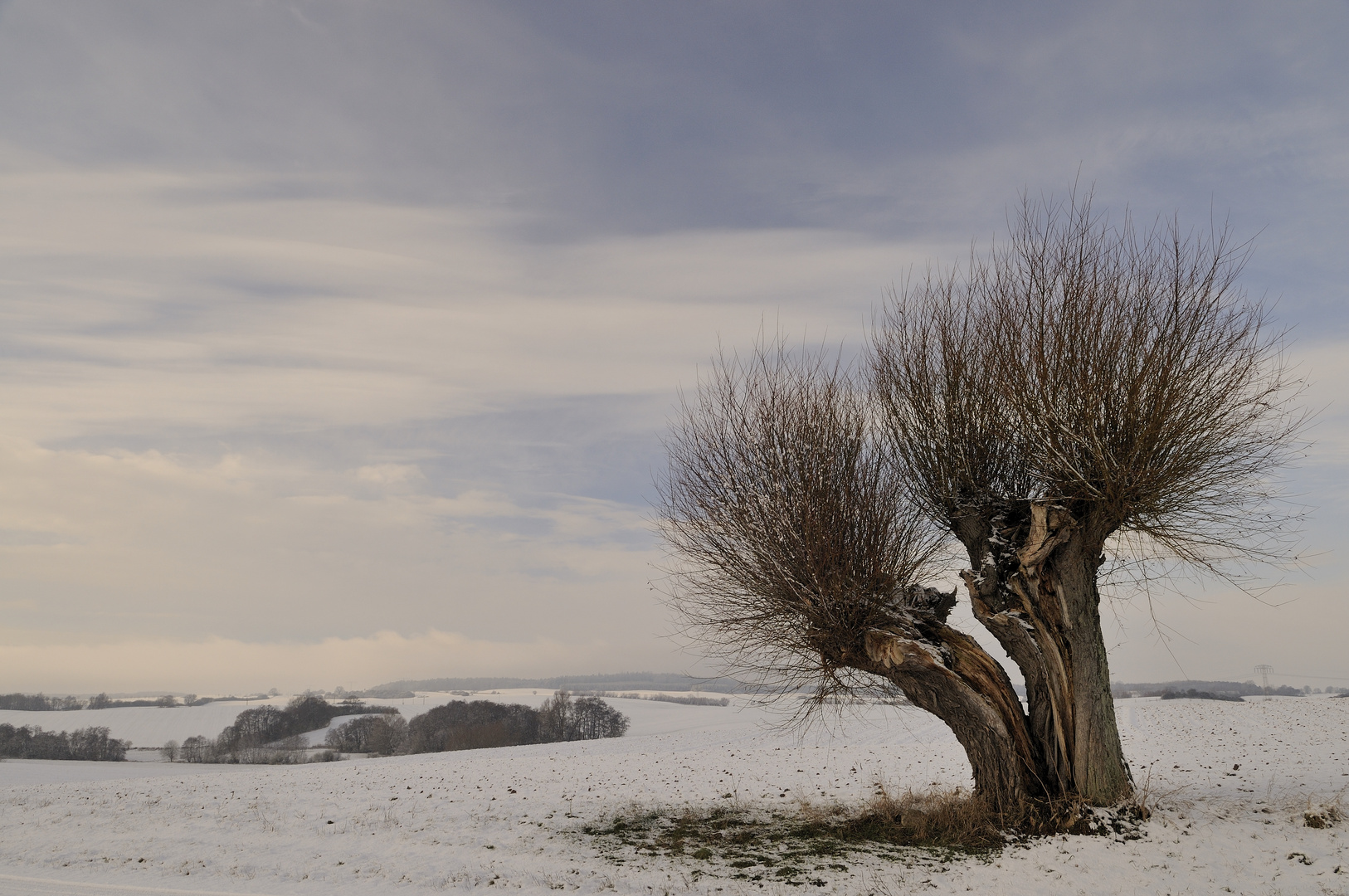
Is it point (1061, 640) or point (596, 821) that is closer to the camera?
point (1061, 640)

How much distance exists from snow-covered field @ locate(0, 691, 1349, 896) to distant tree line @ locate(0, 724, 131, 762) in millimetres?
45956

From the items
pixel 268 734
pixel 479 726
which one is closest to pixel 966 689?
pixel 479 726

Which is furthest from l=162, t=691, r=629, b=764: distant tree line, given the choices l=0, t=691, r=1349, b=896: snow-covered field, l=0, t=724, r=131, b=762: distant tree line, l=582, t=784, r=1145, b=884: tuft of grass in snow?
l=582, t=784, r=1145, b=884: tuft of grass in snow

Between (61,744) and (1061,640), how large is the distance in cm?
7873

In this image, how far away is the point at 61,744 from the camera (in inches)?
2398

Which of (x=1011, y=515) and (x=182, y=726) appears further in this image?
(x=182, y=726)

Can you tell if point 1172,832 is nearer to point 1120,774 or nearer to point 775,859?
point 1120,774

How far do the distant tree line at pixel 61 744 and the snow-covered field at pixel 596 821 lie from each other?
4596cm

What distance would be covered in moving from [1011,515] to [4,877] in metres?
16.7

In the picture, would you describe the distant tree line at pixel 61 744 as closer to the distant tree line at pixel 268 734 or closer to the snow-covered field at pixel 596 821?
the distant tree line at pixel 268 734

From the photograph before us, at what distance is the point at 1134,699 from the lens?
1547 inches

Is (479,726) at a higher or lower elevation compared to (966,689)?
lower

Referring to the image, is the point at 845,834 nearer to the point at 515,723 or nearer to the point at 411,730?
the point at 515,723

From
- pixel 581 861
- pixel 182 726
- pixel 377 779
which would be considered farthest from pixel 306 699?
pixel 581 861
